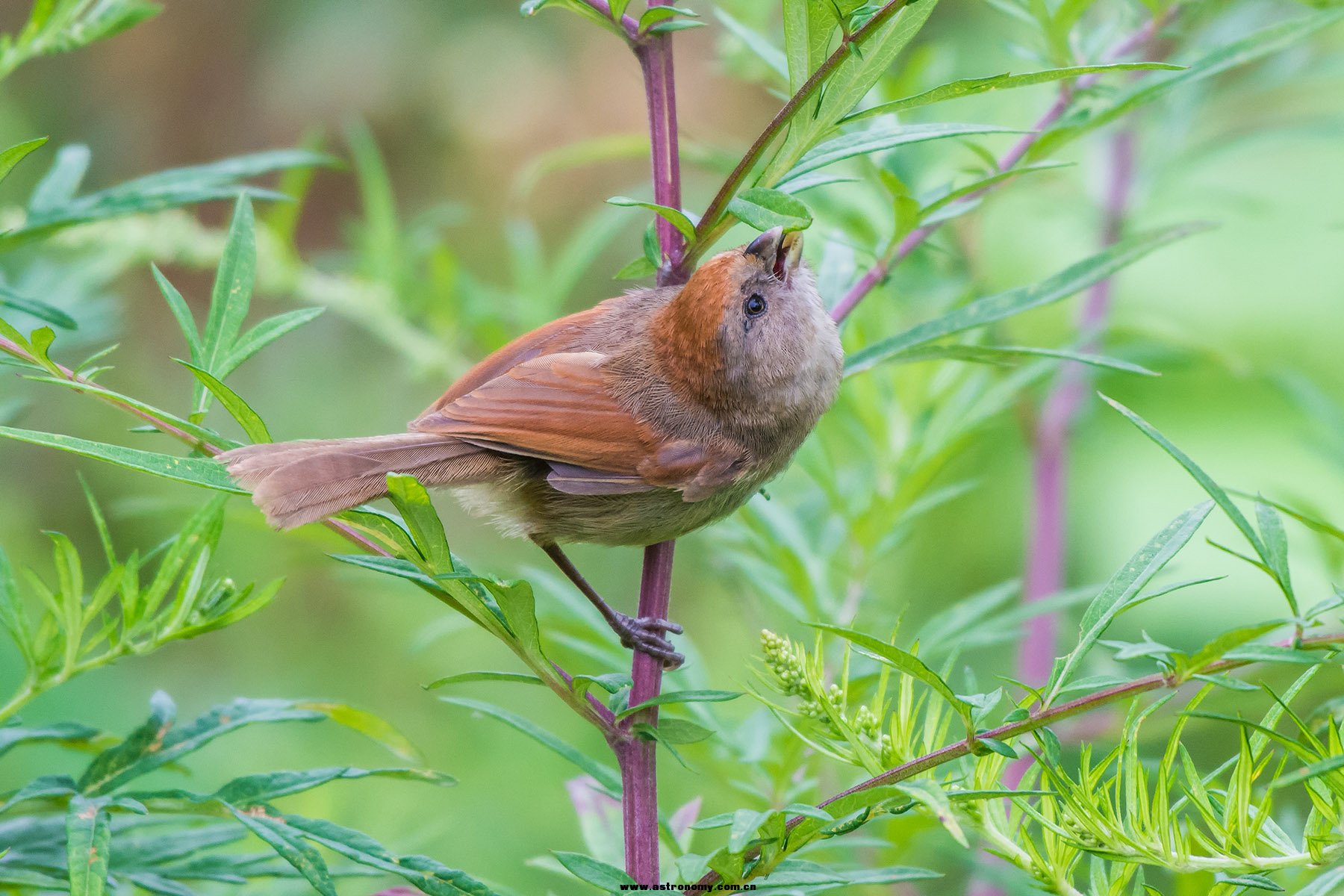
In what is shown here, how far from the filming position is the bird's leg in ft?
4.73

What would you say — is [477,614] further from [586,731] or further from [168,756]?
[586,731]

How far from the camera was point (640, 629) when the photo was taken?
1.51m

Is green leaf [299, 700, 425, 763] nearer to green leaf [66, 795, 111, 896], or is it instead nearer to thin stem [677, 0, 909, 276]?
green leaf [66, 795, 111, 896]

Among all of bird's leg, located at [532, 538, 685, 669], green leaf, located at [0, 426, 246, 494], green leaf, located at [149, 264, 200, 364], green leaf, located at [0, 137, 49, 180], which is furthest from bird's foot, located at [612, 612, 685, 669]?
green leaf, located at [0, 137, 49, 180]

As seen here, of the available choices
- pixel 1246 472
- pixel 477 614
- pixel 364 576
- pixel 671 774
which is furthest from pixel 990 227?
pixel 477 614

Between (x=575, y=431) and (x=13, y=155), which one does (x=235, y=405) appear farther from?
(x=575, y=431)

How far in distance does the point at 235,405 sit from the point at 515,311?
4.76 ft

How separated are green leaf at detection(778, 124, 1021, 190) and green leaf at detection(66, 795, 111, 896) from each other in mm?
973

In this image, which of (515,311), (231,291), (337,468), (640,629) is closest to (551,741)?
(640,629)

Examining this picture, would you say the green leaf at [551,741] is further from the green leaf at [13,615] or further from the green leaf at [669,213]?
the green leaf at [669,213]

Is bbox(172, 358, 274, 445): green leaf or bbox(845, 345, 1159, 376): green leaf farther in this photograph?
bbox(845, 345, 1159, 376): green leaf

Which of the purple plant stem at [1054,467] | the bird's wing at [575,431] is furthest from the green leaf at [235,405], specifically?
the purple plant stem at [1054,467]

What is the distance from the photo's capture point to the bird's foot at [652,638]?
1.43m

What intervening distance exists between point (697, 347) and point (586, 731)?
1631 millimetres
